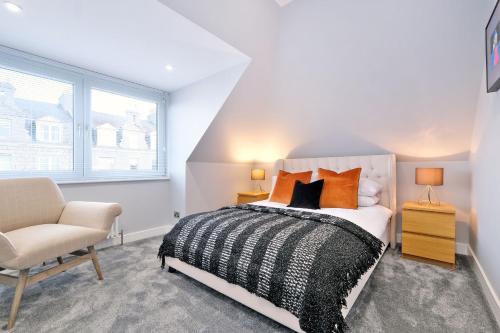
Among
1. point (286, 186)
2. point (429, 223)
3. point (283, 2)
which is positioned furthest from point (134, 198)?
point (429, 223)

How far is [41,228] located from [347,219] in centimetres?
254

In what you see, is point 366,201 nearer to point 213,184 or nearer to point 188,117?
point 213,184

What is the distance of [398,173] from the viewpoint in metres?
2.99

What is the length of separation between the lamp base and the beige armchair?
3199mm

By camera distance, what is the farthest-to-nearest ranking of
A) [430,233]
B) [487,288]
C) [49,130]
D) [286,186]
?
[286,186] → [49,130] → [430,233] → [487,288]

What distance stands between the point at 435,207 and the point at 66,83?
168 inches

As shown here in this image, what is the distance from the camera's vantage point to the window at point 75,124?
7.71ft

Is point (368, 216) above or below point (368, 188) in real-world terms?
below

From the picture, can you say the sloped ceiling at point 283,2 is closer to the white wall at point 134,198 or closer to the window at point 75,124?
the window at point 75,124

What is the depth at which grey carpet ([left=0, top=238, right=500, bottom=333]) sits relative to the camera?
145 centimetres

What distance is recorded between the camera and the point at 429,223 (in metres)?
2.39

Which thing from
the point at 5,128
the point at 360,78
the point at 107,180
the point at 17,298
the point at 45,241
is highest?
the point at 360,78

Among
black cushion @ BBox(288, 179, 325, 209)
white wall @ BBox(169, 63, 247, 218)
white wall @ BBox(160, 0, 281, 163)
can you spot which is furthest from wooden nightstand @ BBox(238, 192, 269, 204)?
black cushion @ BBox(288, 179, 325, 209)

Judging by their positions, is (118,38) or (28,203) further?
(118,38)
